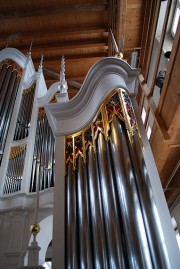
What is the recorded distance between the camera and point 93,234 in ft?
6.15

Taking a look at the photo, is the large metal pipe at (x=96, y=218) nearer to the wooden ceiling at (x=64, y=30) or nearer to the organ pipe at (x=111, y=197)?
the organ pipe at (x=111, y=197)

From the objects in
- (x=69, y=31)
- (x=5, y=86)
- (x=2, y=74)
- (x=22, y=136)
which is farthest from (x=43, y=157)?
(x=69, y=31)

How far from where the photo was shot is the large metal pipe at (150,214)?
5.30 ft

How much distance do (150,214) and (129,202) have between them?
19 cm

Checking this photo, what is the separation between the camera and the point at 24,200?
3.40 m

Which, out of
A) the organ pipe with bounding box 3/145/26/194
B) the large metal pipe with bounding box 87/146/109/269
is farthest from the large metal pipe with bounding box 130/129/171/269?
the organ pipe with bounding box 3/145/26/194

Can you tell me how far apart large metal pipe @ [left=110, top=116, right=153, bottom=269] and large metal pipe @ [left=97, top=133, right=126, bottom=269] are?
0.18ft

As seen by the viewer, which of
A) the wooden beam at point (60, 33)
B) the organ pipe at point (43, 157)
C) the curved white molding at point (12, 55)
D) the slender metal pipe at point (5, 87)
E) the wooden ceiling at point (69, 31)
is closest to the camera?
the organ pipe at point (43, 157)

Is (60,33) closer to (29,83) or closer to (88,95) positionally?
(29,83)

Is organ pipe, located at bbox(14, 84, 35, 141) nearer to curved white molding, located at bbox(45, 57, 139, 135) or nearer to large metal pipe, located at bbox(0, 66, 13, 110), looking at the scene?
large metal pipe, located at bbox(0, 66, 13, 110)

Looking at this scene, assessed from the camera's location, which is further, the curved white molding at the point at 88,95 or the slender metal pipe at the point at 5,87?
the slender metal pipe at the point at 5,87

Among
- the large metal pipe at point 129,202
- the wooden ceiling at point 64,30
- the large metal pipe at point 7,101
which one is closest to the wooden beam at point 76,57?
the wooden ceiling at point 64,30

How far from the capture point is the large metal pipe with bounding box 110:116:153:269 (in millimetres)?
1628

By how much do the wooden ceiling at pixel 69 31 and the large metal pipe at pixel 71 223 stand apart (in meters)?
4.07
